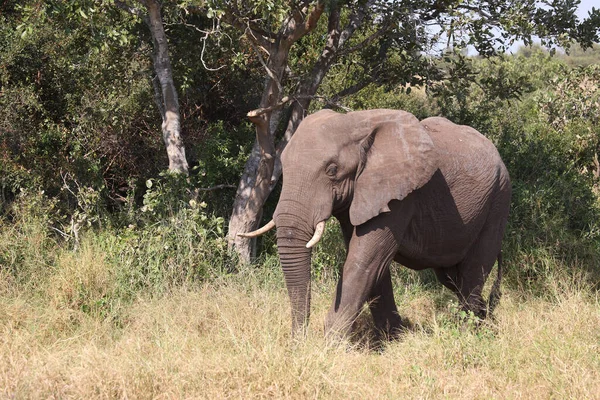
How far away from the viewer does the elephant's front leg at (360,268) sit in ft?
17.3

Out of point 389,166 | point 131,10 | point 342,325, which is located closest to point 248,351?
point 342,325

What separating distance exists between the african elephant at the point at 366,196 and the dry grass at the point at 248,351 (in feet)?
1.62

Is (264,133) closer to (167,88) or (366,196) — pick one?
(167,88)

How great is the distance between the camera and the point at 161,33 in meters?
7.57

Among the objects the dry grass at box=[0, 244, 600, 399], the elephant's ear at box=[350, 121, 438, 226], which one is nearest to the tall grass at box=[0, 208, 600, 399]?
the dry grass at box=[0, 244, 600, 399]

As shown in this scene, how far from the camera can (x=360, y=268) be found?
5.29 m

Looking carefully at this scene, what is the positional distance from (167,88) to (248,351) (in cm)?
373

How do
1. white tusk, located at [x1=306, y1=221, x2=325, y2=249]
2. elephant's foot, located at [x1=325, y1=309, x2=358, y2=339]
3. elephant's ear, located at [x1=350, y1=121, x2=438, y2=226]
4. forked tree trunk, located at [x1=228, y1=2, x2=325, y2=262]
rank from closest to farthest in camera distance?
white tusk, located at [x1=306, y1=221, x2=325, y2=249] → elephant's ear, located at [x1=350, y1=121, x2=438, y2=226] → elephant's foot, located at [x1=325, y1=309, x2=358, y2=339] → forked tree trunk, located at [x1=228, y1=2, x2=325, y2=262]

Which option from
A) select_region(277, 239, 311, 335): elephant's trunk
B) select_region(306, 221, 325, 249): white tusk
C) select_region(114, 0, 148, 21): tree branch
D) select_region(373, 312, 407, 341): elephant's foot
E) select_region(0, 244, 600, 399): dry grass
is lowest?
select_region(373, 312, 407, 341): elephant's foot

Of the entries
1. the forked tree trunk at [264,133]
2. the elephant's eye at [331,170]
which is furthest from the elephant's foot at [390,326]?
the forked tree trunk at [264,133]

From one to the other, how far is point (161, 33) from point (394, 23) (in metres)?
2.30

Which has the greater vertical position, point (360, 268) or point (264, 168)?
point (264, 168)

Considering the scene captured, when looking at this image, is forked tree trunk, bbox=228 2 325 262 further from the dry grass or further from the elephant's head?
the elephant's head

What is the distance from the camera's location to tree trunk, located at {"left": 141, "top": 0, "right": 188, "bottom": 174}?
24.6ft
